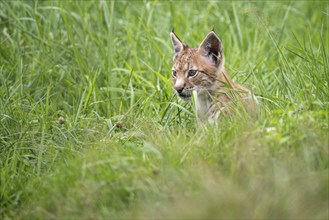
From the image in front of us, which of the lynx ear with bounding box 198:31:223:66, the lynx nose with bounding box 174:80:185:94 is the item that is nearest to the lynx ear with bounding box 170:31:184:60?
the lynx ear with bounding box 198:31:223:66

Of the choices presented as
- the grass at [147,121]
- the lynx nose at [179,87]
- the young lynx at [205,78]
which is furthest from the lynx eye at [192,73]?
the grass at [147,121]

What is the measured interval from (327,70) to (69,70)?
3.28 meters

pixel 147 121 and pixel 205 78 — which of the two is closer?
pixel 147 121

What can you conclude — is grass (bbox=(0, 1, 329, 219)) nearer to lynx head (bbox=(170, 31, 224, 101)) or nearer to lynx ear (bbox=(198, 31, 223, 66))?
lynx head (bbox=(170, 31, 224, 101))

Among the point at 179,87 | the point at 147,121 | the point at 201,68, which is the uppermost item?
the point at 201,68

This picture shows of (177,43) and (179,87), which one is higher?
(177,43)

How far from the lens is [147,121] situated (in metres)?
6.32

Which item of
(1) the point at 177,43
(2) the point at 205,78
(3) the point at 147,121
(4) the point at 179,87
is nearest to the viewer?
(3) the point at 147,121

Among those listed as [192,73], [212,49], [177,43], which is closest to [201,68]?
[192,73]

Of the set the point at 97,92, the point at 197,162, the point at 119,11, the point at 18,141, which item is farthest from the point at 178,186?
the point at 119,11

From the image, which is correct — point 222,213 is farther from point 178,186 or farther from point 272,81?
point 272,81

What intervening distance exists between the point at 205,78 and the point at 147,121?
82cm

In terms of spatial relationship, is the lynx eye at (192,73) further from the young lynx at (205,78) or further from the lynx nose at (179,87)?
the lynx nose at (179,87)

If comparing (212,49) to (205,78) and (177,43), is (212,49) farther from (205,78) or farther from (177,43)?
(177,43)
